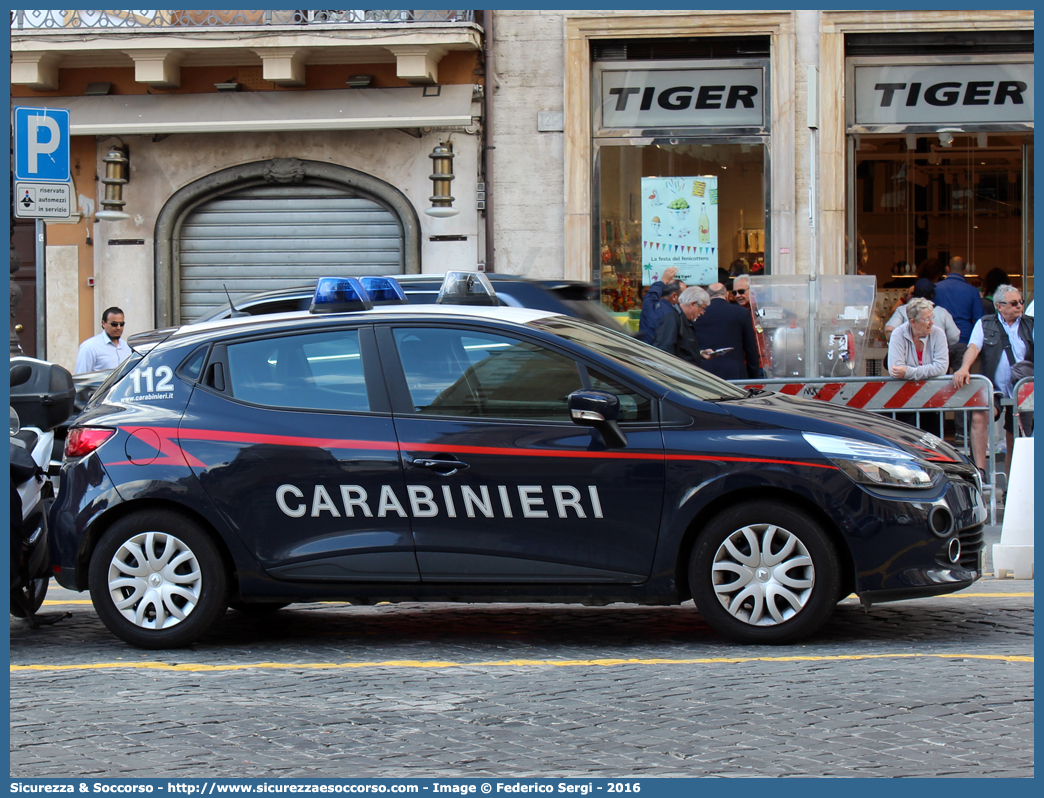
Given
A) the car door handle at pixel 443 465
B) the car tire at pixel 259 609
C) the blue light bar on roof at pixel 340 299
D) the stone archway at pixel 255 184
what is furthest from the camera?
the stone archway at pixel 255 184

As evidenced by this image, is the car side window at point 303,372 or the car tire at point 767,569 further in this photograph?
the car side window at point 303,372

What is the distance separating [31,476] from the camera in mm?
6762

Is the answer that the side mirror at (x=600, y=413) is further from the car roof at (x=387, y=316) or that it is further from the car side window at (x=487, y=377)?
the car roof at (x=387, y=316)

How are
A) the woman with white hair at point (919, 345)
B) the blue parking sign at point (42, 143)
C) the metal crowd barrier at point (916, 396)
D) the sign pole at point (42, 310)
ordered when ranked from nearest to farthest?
the metal crowd barrier at point (916, 396)
the woman with white hair at point (919, 345)
the blue parking sign at point (42, 143)
the sign pole at point (42, 310)

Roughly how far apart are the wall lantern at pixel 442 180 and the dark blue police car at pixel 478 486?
33.0ft

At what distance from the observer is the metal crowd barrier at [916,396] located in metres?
10.3

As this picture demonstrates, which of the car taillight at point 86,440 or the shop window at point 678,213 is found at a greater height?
the shop window at point 678,213

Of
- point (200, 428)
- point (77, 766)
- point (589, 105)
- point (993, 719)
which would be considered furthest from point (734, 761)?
point (589, 105)

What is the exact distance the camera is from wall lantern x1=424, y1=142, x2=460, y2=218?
642 inches

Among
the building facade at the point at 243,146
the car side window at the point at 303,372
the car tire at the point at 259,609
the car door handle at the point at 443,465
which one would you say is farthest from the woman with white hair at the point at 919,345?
the building facade at the point at 243,146

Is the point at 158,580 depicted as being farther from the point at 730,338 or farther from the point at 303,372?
the point at 730,338

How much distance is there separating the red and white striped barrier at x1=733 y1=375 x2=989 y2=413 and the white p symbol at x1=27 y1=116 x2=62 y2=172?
6237 mm

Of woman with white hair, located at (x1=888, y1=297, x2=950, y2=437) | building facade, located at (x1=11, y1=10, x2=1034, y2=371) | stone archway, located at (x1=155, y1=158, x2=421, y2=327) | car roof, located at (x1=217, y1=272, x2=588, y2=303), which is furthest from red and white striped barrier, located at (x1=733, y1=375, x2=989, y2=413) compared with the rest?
stone archway, located at (x1=155, y1=158, x2=421, y2=327)

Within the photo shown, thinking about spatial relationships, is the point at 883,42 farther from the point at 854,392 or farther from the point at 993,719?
the point at 993,719
